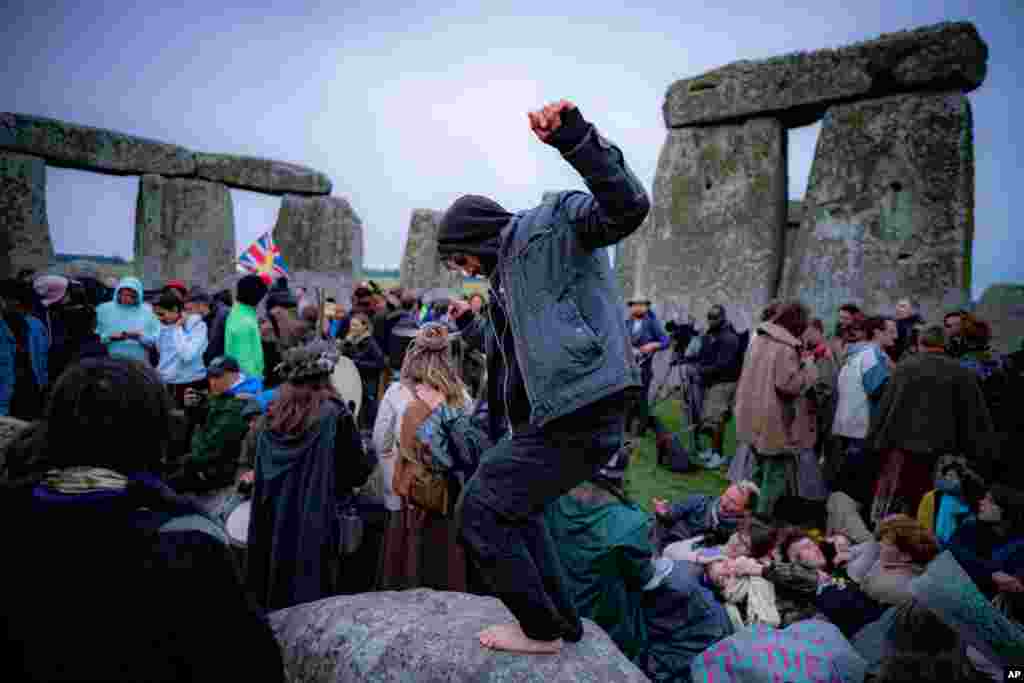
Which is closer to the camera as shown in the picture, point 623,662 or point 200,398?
point 623,662

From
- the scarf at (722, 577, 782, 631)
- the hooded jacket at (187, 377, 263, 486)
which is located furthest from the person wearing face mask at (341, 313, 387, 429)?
the scarf at (722, 577, 782, 631)

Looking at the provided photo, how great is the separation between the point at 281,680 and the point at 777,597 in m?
3.19

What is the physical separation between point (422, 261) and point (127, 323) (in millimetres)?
8721

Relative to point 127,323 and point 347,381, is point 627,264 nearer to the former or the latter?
point 347,381

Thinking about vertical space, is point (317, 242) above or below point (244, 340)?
above

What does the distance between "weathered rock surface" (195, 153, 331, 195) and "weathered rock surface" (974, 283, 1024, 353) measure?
14021 mm

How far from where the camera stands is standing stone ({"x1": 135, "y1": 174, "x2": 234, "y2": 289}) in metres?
13.8

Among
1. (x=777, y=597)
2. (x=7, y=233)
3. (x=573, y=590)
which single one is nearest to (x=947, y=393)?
(x=777, y=597)

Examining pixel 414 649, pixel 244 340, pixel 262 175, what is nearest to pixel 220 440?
pixel 244 340

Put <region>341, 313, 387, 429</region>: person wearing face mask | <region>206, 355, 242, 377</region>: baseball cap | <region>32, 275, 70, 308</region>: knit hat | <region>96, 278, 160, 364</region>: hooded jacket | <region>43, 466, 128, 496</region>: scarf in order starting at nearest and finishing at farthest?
<region>43, 466, 128, 496</region>: scarf < <region>206, 355, 242, 377</region>: baseball cap < <region>32, 275, 70, 308</region>: knit hat < <region>96, 278, 160, 364</region>: hooded jacket < <region>341, 313, 387, 429</region>: person wearing face mask

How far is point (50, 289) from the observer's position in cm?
638

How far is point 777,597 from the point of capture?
3.77 m

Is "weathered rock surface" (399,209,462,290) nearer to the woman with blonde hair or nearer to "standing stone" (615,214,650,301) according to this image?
"standing stone" (615,214,650,301)

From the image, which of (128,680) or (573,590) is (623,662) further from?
(128,680)
